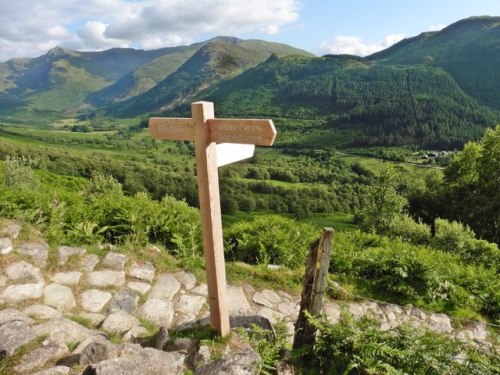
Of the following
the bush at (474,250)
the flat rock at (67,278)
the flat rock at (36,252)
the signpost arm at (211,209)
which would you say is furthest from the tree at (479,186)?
the flat rock at (36,252)

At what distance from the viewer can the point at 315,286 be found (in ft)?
15.7

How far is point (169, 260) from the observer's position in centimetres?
730

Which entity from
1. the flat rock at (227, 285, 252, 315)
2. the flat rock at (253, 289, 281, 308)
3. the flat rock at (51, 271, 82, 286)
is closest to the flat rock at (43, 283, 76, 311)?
the flat rock at (51, 271, 82, 286)

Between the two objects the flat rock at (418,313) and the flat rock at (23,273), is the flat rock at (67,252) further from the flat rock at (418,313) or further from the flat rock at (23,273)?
the flat rock at (418,313)

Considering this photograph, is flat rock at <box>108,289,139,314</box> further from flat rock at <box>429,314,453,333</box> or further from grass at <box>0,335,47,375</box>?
flat rock at <box>429,314,453,333</box>

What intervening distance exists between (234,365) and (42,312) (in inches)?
119

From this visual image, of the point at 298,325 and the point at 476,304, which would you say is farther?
the point at 476,304

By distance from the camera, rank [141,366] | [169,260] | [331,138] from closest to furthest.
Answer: [141,366] < [169,260] < [331,138]

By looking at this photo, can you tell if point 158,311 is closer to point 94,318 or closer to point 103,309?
point 103,309

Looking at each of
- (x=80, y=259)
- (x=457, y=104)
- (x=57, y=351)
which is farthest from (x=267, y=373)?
(x=457, y=104)

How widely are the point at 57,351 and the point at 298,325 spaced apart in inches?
108

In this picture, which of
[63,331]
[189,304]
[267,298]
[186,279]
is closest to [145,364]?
[63,331]

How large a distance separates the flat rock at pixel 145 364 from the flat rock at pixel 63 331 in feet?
3.42

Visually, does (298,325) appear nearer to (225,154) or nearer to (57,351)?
(225,154)
